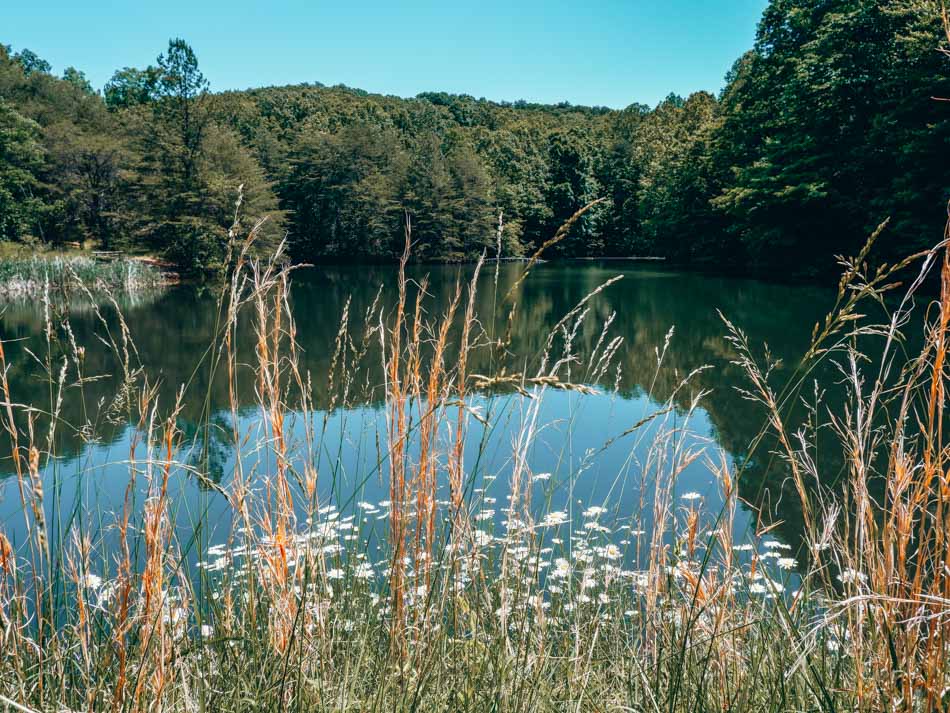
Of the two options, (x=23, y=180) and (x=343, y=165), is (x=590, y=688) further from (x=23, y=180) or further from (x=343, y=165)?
(x=343, y=165)

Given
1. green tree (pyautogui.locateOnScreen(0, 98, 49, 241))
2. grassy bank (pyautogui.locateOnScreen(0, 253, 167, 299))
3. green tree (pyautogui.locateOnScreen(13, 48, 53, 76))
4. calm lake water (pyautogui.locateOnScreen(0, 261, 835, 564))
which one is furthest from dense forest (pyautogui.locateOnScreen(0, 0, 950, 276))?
green tree (pyautogui.locateOnScreen(13, 48, 53, 76))

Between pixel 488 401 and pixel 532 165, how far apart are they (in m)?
47.3

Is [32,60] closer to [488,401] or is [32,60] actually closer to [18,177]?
[18,177]

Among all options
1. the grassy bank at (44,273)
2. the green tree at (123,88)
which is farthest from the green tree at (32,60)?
the grassy bank at (44,273)

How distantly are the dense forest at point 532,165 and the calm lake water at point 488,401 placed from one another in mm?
1582

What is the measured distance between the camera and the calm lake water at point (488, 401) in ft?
8.49

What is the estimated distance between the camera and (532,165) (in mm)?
47062

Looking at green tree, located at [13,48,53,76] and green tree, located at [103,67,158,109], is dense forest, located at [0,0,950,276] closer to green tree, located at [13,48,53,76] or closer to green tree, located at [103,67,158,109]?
green tree, located at [103,67,158,109]

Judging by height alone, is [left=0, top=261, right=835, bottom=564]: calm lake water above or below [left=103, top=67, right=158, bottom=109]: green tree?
below

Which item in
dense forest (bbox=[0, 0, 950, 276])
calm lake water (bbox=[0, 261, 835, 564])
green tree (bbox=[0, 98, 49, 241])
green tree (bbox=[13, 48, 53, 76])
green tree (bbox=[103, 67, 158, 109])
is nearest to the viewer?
calm lake water (bbox=[0, 261, 835, 564])

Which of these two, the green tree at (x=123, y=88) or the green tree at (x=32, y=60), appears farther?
the green tree at (x=32, y=60)

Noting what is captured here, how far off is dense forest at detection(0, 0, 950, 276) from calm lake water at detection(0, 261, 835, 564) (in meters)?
1.58

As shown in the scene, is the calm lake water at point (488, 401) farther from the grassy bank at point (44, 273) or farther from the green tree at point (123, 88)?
the green tree at point (123, 88)

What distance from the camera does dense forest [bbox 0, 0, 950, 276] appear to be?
19.3 m
